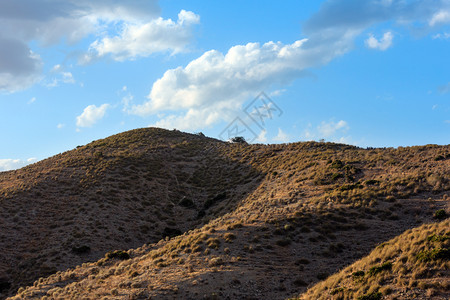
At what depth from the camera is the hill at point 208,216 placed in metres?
23.6

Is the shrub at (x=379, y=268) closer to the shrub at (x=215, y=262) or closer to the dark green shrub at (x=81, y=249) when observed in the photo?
the shrub at (x=215, y=262)

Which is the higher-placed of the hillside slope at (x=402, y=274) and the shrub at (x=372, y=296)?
the hillside slope at (x=402, y=274)

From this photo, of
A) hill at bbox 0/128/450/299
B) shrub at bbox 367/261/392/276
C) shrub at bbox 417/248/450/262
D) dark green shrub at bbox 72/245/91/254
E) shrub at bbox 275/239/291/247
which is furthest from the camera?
dark green shrub at bbox 72/245/91/254

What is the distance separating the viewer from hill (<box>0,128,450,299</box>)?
77.5ft

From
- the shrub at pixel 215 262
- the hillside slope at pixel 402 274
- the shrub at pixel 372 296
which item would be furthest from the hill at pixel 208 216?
the shrub at pixel 372 296

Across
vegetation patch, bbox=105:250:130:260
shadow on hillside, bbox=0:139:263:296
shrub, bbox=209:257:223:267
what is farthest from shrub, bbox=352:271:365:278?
shadow on hillside, bbox=0:139:263:296

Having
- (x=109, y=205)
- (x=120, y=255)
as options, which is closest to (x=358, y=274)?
(x=120, y=255)

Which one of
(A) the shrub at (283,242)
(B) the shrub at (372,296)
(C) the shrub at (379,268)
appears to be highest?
(A) the shrub at (283,242)

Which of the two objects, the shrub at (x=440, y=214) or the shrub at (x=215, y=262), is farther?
the shrub at (x=440, y=214)

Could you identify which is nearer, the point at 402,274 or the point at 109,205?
the point at 402,274

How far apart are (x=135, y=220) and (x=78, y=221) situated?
6.79m

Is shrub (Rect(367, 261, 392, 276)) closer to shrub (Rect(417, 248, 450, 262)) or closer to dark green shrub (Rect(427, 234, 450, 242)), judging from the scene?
shrub (Rect(417, 248, 450, 262))

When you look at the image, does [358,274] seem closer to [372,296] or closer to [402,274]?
[402,274]

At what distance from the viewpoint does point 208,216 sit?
46.2 m
